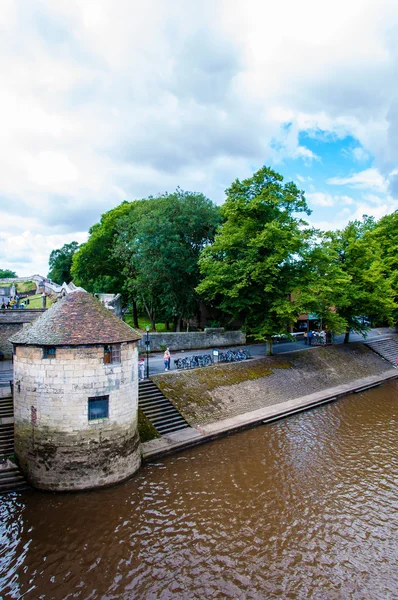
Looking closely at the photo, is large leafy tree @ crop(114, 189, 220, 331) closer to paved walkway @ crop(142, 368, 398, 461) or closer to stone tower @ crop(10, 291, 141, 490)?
paved walkway @ crop(142, 368, 398, 461)

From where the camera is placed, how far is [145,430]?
16.1m

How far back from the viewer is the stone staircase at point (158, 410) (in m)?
16.9

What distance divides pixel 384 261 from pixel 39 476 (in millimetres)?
40853

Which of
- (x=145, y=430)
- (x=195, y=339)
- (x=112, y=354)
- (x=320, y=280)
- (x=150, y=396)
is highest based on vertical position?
(x=320, y=280)

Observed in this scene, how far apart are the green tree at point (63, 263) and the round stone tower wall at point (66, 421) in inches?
2247

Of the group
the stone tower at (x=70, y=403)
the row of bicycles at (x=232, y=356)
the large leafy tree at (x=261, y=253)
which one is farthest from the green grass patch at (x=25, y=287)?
the stone tower at (x=70, y=403)

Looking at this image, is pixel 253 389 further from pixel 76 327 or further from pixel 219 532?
pixel 76 327

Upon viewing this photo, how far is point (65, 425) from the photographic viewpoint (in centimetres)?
1223

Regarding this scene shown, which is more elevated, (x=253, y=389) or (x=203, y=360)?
(x=203, y=360)

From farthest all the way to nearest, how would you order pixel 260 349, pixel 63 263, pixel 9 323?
1. pixel 63 263
2. pixel 260 349
3. pixel 9 323

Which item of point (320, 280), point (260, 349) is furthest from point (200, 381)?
point (320, 280)

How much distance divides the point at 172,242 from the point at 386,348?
25.2 metres

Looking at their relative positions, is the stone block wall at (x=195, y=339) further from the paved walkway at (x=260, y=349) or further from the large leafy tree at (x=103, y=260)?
the large leafy tree at (x=103, y=260)

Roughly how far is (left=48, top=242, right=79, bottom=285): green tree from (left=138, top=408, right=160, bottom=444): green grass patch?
55050 millimetres
